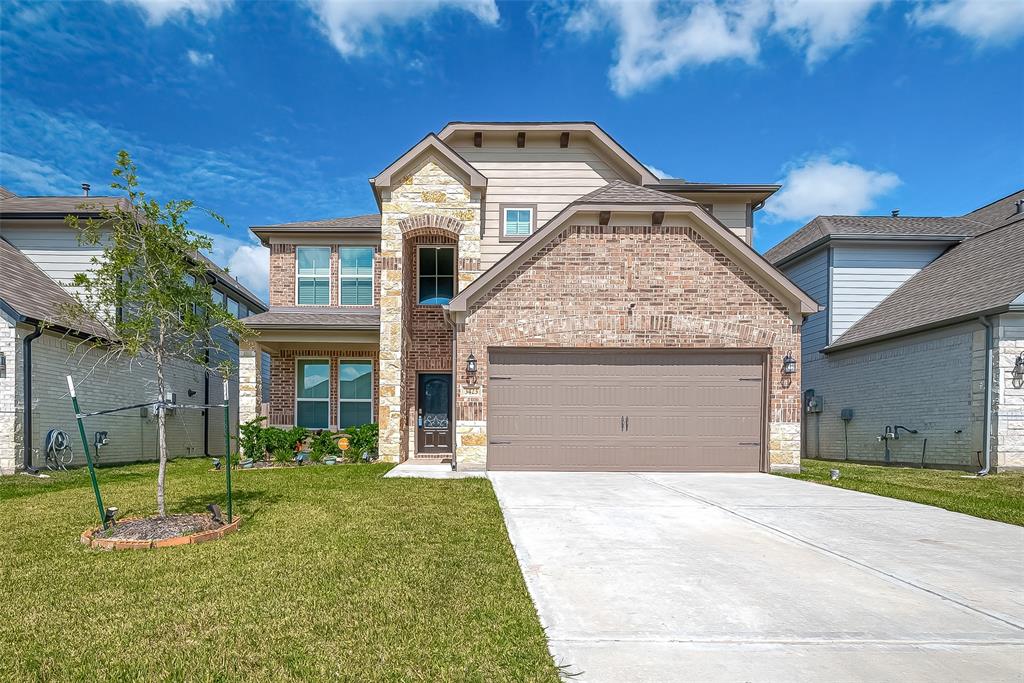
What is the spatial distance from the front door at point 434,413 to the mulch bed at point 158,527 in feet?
26.1

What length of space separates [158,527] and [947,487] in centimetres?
1281

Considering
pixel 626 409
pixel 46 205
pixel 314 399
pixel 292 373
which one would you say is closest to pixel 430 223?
pixel 292 373

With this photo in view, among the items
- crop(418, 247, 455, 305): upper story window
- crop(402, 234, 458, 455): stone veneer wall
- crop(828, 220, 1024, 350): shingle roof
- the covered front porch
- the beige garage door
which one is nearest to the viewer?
the beige garage door

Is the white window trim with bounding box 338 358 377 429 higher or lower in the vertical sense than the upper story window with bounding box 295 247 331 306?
lower

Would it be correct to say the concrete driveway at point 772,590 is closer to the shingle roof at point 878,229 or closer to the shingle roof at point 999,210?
the shingle roof at point 878,229

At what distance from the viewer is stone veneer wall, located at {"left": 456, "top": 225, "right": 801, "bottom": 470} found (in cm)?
1169

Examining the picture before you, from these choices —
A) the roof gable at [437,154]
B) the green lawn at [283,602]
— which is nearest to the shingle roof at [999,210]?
the roof gable at [437,154]

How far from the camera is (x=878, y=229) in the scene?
18562 mm

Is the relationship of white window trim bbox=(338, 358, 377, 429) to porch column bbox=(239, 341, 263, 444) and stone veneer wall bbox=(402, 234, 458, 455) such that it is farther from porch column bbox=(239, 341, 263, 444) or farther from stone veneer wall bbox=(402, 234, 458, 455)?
porch column bbox=(239, 341, 263, 444)

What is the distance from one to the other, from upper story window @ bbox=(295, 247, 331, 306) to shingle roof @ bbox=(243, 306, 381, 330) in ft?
0.95

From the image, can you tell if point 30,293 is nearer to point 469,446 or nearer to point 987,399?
point 469,446

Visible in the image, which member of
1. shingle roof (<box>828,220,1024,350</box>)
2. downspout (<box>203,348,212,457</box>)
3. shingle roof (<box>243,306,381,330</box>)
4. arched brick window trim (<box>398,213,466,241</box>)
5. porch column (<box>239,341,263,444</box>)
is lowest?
downspout (<box>203,348,212,457</box>)

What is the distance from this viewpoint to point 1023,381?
40.0 ft

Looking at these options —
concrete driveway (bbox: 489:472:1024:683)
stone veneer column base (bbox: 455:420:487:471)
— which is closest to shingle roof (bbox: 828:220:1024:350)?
concrete driveway (bbox: 489:472:1024:683)
